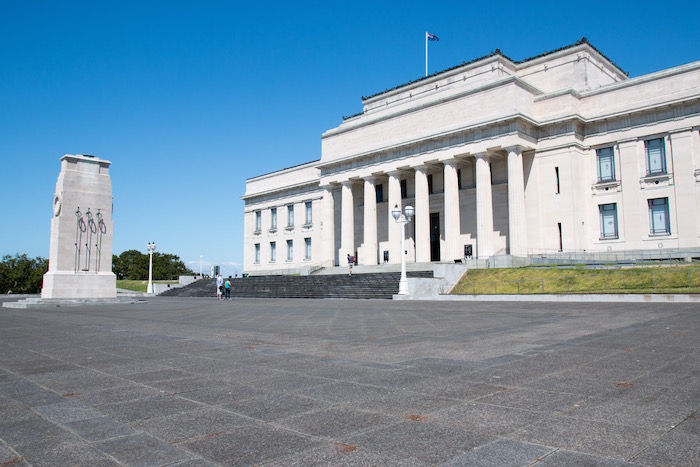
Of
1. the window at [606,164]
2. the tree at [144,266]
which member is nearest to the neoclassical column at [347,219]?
the window at [606,164]

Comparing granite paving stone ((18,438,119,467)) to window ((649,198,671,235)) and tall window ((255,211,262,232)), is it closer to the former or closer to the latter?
window ((649,198,671,235))

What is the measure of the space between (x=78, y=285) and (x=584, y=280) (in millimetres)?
30638

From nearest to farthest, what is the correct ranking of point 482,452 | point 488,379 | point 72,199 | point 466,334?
point 482,452, point 488,379, point 466,334, point 72,199

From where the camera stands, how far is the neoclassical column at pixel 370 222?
54.3m

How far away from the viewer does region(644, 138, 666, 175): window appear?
4028cm

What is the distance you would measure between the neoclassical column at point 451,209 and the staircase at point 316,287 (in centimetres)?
648

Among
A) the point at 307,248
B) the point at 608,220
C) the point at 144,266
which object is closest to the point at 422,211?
the point at 608,220

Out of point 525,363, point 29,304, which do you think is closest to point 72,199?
point 29,304

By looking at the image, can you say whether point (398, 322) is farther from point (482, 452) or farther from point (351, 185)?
point (351, 185)

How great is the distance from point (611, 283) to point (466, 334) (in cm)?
2099

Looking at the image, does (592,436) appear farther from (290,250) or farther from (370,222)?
(290,250)

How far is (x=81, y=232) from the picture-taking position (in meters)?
32.2

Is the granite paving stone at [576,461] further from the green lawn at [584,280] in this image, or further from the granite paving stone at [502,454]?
the green lawn at [584,280]

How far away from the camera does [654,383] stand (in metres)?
6.32
